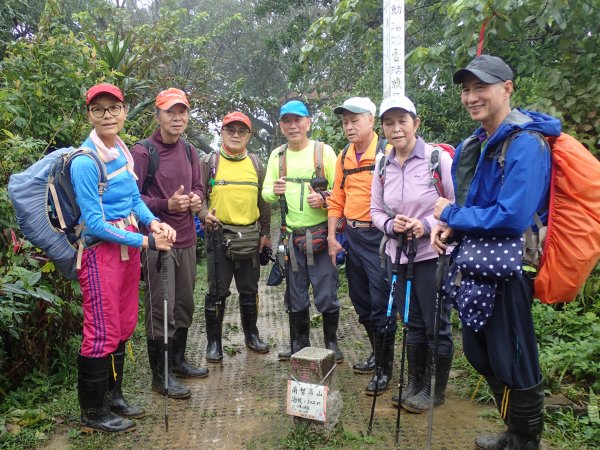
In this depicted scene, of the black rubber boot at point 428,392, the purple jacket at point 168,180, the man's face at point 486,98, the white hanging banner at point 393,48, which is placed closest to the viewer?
the man's face at point 486,98

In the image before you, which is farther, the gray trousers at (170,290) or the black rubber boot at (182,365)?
the black rubber boot at (182,365)

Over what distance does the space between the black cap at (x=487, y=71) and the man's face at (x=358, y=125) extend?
143 centimetres

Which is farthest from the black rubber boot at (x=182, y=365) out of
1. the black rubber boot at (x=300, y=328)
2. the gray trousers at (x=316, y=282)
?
the gray trousers at (x=316, y=282)

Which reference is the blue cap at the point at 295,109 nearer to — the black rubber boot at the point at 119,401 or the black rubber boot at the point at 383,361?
the black rubber boot at the point at 383,361

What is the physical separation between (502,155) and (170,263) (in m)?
2.55

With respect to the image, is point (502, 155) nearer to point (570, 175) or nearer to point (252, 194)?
point (570, 175)

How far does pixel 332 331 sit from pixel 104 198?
2.36 meters

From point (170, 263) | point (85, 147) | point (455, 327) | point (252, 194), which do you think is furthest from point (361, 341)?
point (85, 147)

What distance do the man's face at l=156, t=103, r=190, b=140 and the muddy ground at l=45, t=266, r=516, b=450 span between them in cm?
207

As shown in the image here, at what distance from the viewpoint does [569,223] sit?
7.46 ft

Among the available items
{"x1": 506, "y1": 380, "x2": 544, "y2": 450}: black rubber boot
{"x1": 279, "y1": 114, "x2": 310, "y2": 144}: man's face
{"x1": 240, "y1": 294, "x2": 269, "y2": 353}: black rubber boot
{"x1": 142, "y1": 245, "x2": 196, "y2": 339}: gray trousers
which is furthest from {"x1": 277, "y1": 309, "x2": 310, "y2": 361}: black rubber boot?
{"x1": 506, "y1": 380, "x2": 544, "y2": 450}: black rubber boot

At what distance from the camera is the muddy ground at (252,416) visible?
3.19 metres

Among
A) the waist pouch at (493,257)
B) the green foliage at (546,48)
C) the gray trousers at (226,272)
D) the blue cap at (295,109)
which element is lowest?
the gray trousers at (226,272)

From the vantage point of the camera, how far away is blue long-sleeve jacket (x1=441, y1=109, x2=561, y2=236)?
7.43ft
